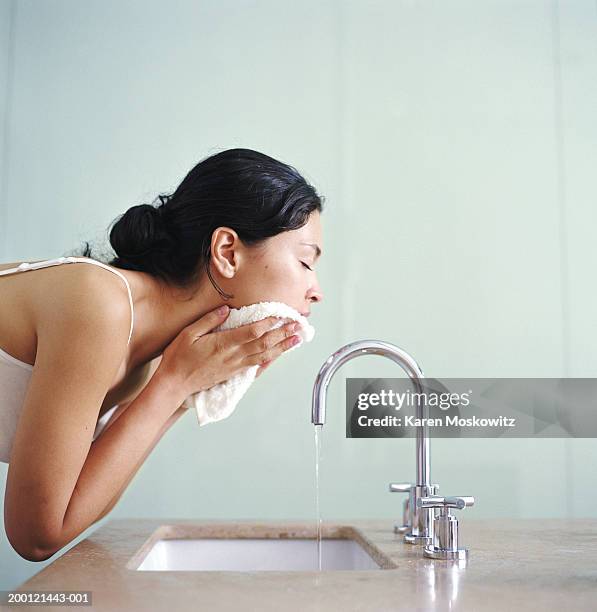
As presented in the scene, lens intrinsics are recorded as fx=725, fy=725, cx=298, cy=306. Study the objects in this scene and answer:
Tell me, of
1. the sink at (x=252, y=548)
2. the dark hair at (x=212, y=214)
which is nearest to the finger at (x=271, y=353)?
the dark hair at (x=212, y=214)

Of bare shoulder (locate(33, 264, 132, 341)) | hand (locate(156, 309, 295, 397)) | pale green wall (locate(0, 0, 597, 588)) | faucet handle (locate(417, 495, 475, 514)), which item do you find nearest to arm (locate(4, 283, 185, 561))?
bare shoulder (locate(33, 264, 132, 341))

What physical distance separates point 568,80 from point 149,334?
1270mm

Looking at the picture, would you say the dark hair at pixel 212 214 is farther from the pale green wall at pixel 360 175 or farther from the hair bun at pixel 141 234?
the pale green wall at pixel 360 175

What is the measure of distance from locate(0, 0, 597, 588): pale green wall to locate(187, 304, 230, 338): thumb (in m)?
0.67

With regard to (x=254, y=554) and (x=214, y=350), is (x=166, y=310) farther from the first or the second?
(x=254, y=554)

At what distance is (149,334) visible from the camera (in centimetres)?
105

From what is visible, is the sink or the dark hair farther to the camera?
the sink

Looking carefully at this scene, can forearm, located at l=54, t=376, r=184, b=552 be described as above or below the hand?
below

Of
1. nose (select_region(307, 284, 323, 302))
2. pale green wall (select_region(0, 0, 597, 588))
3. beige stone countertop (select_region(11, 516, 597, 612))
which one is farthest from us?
pale green wall (select_region(0, 0, 597, 588))

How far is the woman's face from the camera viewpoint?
103 cm

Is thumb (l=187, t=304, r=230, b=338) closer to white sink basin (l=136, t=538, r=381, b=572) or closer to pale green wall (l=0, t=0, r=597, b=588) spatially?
white sink basin (l=136, t=538, r=381, b=572)

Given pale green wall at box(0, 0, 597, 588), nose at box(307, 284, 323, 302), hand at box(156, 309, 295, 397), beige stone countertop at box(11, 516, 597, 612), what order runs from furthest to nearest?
pale green wall at box(0, 0, 597, 588) → nose at box(307, 284, 323, 302) → hand at box(156, 309, 295, 397) → beige stone countertop at box(11, 516, 597, 612)

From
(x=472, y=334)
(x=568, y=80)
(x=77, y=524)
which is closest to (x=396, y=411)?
(x=472, y=334)

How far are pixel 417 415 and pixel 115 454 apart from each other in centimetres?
43
